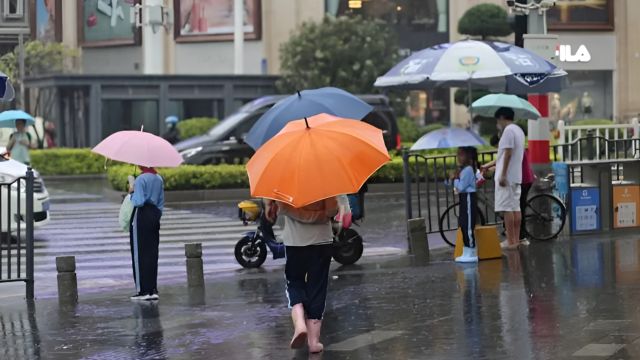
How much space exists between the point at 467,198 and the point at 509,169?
3.31 feet

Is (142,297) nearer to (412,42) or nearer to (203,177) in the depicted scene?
(203,177)

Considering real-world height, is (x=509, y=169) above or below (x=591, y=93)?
below

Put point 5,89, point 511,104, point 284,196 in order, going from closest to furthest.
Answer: point 284,196
point 5,89
point 511,104

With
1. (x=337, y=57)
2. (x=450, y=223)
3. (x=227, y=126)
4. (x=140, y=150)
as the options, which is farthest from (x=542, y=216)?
(x=337, y=57)

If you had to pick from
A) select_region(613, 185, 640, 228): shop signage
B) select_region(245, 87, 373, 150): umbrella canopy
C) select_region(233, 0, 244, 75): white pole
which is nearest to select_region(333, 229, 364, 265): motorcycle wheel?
select_region(245, 87, 373, 150): umbrella canopy

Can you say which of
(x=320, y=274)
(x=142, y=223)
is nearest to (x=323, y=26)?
(x=142, y=223)

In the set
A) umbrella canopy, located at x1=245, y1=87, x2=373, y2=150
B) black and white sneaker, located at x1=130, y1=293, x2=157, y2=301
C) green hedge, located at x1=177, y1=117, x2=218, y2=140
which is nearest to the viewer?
umbrella canopy, located at x1=245, y1=87, x2=373, y2=150

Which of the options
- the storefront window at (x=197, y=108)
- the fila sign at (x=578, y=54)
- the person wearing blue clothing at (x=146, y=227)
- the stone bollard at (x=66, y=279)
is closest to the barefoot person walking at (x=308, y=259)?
the person wearing blue clothing at (x=146, y=227)

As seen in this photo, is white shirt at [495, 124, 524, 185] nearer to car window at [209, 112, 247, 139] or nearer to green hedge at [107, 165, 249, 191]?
green hedge at [107, 165, 249, 191]

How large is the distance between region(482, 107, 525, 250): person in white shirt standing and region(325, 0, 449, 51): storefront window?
113 ft

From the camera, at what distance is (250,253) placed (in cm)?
1458

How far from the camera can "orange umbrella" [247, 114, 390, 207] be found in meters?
8.34

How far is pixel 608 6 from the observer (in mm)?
50938

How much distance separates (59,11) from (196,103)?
24.5m
